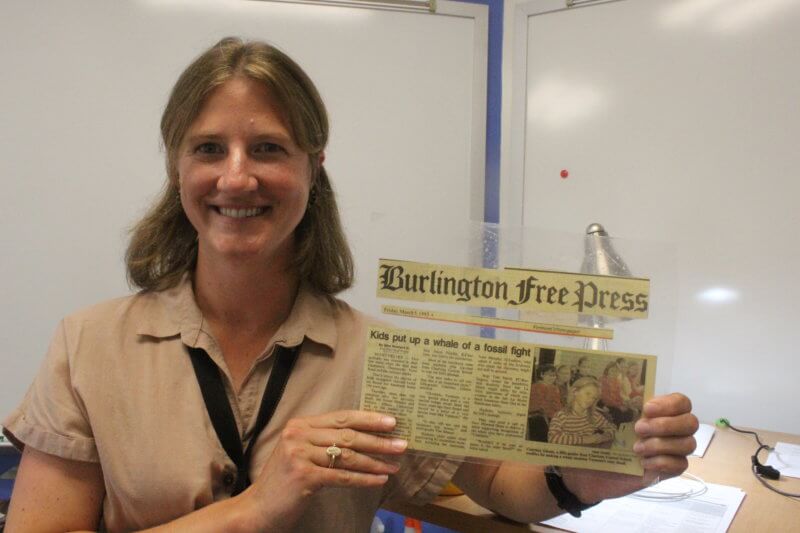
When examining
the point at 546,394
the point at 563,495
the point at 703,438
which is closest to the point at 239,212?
the point at 546,394

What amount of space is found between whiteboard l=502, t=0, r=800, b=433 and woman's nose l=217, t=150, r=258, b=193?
4.09 feet

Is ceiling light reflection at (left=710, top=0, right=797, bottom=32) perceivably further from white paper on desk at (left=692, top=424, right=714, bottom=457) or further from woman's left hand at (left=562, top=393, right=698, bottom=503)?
woman's left hand at (left=562, top=393, right=698, bottom=503)

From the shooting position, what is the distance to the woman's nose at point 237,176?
860 millimetres

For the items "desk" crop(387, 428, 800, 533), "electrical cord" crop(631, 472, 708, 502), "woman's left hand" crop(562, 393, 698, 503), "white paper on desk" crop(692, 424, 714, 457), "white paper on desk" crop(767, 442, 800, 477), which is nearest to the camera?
"woman's left hand" crop(562, 393, 698, 503)

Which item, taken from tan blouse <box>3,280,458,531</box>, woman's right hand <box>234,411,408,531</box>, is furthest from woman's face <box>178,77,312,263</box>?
woman's right hand <box>234,411,408,531</box>

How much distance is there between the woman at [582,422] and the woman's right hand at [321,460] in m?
0.20

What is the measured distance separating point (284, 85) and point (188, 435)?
522 mm

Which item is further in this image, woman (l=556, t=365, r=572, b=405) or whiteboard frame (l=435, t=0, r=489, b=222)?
whiteboard frame (l=435, t=0, r=489, b=222)

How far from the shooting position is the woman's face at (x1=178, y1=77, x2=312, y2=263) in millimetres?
891

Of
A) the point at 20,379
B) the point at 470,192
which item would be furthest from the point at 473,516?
the point at 20,379

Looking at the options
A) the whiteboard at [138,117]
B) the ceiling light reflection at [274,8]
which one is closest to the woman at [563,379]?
the whiteboard at [138,117]

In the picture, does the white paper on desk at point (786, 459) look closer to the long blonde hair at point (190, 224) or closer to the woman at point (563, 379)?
the woman at point (563, 379)

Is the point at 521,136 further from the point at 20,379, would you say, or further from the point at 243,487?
the point at 20,379

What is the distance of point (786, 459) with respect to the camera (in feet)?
4.61
